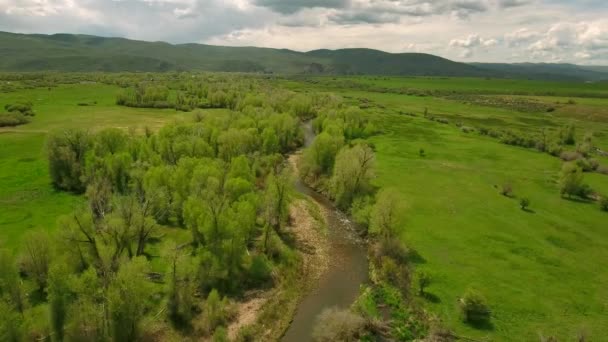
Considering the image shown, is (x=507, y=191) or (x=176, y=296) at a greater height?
(x=507, y=191)

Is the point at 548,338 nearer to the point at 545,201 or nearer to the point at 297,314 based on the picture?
the point at 297,314

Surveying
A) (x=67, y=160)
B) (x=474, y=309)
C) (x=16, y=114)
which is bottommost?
(x=474, y=309)

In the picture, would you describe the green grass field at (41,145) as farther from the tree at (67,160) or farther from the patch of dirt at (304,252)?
the patch of dirt at (304,252)

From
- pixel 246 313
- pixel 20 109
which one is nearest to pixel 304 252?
pixel 246 313

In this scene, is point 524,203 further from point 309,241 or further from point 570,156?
point 570,156

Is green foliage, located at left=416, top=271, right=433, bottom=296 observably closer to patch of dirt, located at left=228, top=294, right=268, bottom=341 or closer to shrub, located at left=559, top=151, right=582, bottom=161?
patch of dirt, located at left=228, top=294, right=268, bottom=341

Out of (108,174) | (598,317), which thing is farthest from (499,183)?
(108,174)
